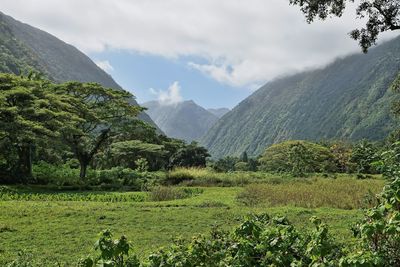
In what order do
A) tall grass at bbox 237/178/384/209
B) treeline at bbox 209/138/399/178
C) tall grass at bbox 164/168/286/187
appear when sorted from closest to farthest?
1. tall grass at bbox 237/178/384/209
2. tall grass at bbox 164/168/286/187
3. treeline at bbox 209/138/399/178

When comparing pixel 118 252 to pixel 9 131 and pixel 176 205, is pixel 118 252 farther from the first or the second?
pixel 9 131

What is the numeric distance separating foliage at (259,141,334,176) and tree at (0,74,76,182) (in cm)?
1876

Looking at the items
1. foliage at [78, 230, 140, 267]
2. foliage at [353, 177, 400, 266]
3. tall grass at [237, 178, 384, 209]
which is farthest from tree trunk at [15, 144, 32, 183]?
foliage at [353, 177, 400, 266]

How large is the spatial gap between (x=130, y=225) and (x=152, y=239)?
2.27m

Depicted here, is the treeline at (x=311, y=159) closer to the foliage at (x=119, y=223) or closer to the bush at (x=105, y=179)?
the bush at (x=105, y=179)

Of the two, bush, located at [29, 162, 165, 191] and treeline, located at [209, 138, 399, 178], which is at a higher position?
treeline, located at [209, 138, 399, 178]

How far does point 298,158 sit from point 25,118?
26986mm

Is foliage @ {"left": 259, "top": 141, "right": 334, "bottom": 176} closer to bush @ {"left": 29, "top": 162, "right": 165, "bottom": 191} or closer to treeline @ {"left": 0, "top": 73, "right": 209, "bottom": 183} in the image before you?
bush @ {"left": 29, "top": 162, "right": 165, "bottom": 191}

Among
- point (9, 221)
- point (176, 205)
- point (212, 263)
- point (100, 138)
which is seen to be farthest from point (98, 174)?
point (212, 263)

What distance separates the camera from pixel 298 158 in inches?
1745

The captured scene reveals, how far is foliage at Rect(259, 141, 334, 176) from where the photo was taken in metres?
45.2

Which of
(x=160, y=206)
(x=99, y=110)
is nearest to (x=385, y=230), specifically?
(x=160, y=206)

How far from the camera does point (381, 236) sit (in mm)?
4395

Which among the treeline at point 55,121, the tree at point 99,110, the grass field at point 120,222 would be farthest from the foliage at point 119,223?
the tree at point 99,110
